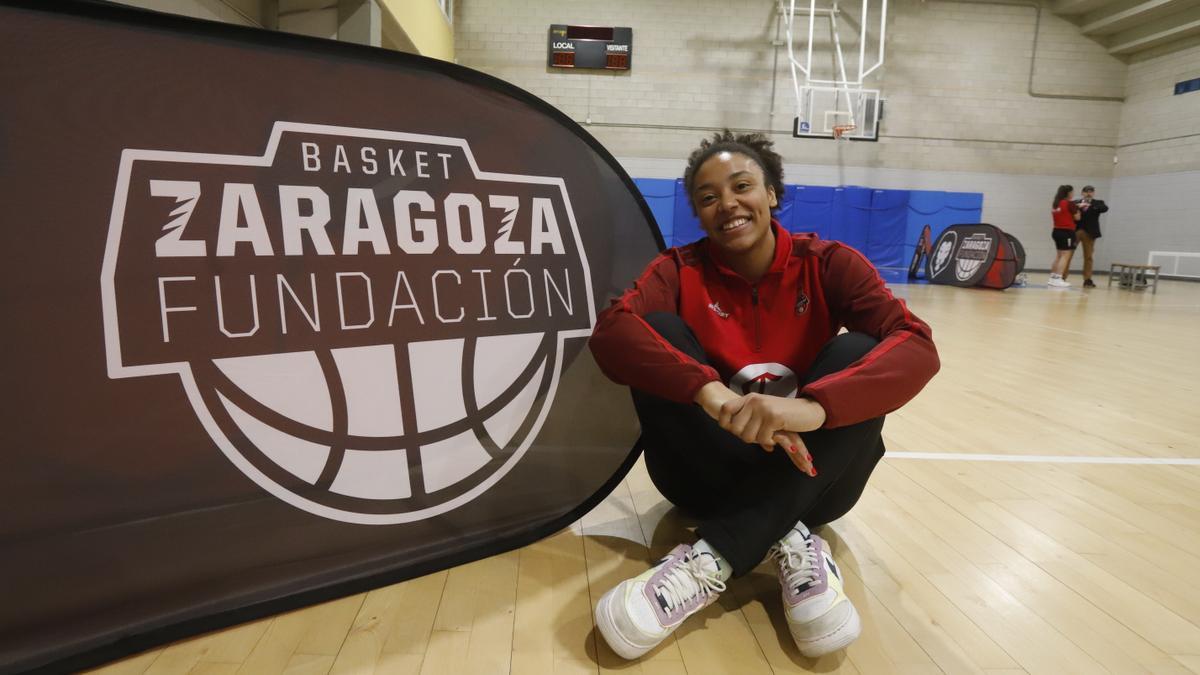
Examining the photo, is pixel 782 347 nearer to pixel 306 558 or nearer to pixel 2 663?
pixel 306 558

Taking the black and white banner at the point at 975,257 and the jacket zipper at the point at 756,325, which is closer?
the jacket zipper at the point at 756,325

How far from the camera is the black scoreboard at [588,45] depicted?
10961 mm

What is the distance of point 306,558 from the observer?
1.29 m

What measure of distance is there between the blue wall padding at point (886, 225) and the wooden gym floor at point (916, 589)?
29.1 feet

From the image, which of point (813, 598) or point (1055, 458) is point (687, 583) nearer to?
point (813, 598)

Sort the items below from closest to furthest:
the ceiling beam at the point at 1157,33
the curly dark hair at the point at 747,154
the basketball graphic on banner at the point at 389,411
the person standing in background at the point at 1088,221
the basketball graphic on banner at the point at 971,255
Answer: the basketball graphic on banner at the point at 389,411 < the curly dark hair at the point at 747,154 < the basketball graphic on banner at the point at 971,255 < the person standing in background at the point at 1088,221 < the ceiling beam at the point at 1157,33

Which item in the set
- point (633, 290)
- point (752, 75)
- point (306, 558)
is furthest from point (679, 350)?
point (752, 75)

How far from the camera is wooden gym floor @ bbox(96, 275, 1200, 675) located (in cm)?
114

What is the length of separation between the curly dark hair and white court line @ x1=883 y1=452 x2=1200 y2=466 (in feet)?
3.72

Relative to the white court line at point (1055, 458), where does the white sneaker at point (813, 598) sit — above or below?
above

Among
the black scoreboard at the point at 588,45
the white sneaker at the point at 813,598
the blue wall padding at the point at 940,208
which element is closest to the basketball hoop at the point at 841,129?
the blue wall padding at the point at 940,208

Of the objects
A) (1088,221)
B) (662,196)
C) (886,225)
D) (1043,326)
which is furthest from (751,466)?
(886,225)

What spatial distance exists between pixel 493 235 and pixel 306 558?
29.0 inches

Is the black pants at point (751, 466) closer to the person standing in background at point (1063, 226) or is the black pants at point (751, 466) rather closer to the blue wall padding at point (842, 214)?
the person standing in background at point (1063, 226)
